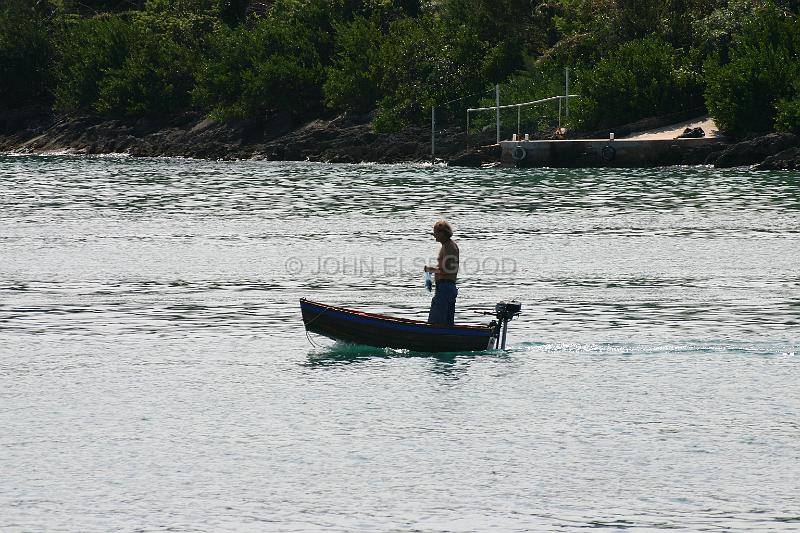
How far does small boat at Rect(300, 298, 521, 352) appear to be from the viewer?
25688 mm

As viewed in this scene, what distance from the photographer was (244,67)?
355 feet

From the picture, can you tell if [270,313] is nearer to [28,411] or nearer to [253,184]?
[28,411]

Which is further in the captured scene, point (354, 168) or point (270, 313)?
point (354, 168)

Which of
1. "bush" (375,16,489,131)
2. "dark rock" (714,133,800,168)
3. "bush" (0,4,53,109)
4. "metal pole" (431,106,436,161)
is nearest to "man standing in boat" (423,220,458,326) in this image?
"dark rock" (714,133,800,168)

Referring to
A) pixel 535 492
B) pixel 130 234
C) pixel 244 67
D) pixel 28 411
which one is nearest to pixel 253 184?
pixel 130 234

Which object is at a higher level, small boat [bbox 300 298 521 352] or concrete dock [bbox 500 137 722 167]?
concrete dock [bbox 500 137 722 167]

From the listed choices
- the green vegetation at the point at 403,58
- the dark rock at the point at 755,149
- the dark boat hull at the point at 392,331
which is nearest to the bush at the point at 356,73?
the green vegetation at the point at 403,58

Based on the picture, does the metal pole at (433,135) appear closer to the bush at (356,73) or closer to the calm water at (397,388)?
the bush at (356,73)

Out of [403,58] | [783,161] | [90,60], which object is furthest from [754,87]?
[90,60]

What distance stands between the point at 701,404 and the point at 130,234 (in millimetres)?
31970

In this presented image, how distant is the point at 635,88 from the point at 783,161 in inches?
432

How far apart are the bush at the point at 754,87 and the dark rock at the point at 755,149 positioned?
1111 mm

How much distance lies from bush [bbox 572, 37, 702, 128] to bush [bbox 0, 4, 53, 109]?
186ft

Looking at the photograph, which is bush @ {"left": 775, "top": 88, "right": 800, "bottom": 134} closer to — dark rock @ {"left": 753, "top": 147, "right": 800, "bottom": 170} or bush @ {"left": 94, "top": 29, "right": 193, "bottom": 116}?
dark rock @ {"left": 753, "top": 147, "right": 800, "bottom": 170}
